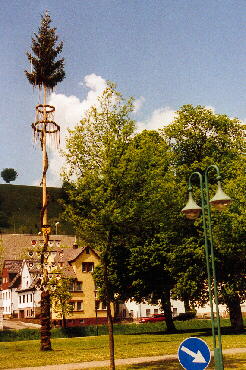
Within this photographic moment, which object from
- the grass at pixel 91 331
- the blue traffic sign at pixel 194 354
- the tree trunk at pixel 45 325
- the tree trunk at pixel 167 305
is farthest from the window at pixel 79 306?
the blue traffic sign at pixel 194 354

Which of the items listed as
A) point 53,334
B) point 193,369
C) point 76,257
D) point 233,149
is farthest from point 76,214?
point 76,257

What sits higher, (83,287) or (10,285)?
(10,285)

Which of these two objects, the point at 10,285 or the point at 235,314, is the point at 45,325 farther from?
the point at 10,285

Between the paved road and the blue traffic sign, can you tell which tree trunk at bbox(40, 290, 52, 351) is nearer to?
the paved road

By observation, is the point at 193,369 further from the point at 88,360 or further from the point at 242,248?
the point at 242,248

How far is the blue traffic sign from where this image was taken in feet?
37.7

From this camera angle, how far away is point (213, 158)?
153 ft

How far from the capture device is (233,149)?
46.6 metres

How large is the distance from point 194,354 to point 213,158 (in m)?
36.3

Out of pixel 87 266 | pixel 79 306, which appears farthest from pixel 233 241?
pixel 79 306

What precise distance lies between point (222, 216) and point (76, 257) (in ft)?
139

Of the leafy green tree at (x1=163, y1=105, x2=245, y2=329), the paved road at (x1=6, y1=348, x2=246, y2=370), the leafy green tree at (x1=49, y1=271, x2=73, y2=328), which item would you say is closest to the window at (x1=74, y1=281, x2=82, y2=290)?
the leafy green tree at (x1=163, y1=105, x2=245, y2=329)

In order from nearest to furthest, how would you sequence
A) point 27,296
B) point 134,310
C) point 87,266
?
point 87,266 → point 27,296 → point 134,310

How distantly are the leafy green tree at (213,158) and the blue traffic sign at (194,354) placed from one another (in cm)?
2961
